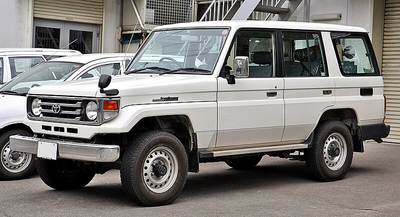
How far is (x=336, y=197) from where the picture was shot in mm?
8203

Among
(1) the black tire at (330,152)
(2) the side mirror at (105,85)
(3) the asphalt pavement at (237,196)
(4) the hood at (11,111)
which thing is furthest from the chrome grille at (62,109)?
(1) the black tire at (330,152)

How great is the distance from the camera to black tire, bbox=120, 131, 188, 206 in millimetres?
7125

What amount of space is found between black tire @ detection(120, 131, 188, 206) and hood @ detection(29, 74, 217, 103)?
0.45 meters

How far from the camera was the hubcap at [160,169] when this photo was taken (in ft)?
24.0

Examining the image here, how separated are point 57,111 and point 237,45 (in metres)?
2.26

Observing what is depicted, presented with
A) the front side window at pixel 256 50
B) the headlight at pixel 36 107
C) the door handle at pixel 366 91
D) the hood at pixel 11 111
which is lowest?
the hood at pixel 11 111

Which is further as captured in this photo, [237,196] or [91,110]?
Result: [237,196]

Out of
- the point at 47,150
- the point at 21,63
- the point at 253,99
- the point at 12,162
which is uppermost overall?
the point at 21,63

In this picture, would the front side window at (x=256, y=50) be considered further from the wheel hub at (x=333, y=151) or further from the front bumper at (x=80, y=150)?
the front bumper at (x=80, y=150)

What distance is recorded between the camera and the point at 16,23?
55.9 feet

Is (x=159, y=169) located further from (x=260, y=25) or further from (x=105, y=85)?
(x=260, y=25)

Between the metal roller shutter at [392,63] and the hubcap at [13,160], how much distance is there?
7.98 meters

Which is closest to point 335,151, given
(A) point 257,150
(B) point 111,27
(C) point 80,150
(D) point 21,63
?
(A) point 257,150

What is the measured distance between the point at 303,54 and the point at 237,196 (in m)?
2.13
